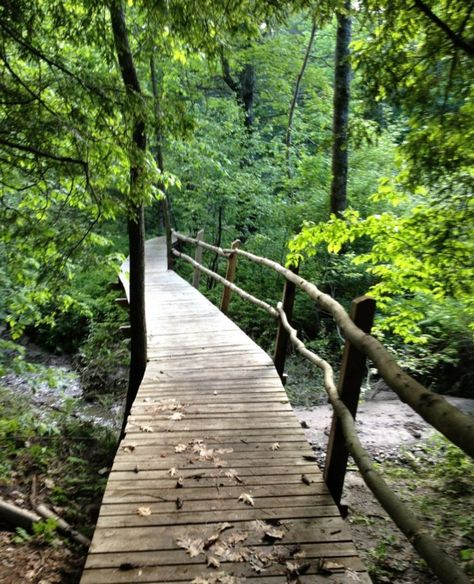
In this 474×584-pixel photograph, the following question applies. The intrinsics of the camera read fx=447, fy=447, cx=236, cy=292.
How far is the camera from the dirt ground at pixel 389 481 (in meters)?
3.74

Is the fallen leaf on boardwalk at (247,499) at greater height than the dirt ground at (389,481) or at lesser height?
greater

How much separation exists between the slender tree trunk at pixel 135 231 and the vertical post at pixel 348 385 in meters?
2.71

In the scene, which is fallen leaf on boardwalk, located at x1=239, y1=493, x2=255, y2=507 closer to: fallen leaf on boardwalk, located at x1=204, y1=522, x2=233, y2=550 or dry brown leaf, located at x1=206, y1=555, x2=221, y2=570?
fallen leaf on boardwalk, located at x1=204, y1=522, x2=233, y2=550

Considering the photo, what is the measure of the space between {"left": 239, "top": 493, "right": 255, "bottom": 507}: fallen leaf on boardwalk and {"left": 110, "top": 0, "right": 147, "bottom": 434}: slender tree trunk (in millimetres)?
2965

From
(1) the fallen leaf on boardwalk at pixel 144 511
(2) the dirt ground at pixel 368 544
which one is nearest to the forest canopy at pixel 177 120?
(2) the dirt ground at pixel 368 544

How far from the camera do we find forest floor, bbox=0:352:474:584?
12.1 ft

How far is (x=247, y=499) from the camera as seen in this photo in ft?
9.52

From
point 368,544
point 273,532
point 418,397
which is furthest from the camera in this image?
point 368,544

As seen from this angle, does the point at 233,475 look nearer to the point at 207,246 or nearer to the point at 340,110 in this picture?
the point at 207,246

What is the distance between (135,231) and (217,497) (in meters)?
3.73

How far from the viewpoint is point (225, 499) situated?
9.56 ft

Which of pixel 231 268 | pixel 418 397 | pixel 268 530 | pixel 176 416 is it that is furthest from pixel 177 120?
pixel 231 268

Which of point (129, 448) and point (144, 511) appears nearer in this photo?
point (144, 511)

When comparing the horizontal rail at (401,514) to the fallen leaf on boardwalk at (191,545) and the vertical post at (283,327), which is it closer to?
the fallen leaf on boardwalk at (191,545)
